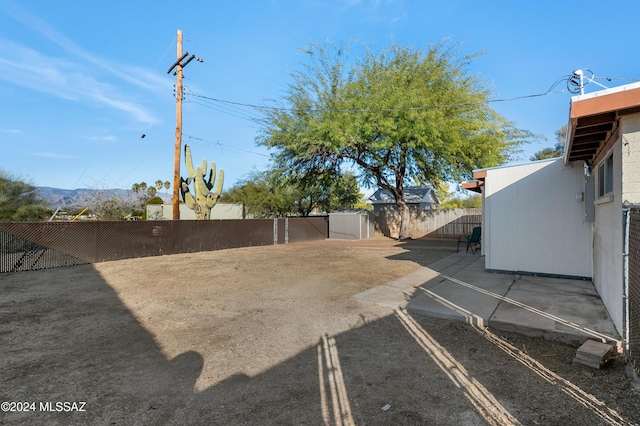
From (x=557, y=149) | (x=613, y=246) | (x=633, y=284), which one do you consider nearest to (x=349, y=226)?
(x=613, y=246)

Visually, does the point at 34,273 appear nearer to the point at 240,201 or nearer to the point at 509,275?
the point at 509,275

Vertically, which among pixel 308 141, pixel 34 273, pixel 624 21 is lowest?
pixel 34 273

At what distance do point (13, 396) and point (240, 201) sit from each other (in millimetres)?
24889

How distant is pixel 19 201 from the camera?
598 inches

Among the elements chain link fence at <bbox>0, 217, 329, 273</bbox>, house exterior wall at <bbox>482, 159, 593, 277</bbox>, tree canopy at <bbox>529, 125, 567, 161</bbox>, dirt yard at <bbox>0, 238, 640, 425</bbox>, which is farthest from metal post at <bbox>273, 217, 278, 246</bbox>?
tree canopy at <bbox>529, 125, 567, 161</bbox>

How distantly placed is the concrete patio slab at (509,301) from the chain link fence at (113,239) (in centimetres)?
919

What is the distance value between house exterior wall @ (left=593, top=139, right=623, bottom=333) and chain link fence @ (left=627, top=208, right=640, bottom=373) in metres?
0.40

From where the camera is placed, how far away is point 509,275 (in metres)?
7.24

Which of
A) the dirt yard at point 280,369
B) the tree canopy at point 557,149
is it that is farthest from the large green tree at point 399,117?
the tree canopy at point 557,149

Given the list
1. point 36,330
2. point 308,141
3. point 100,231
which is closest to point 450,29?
point 308,141

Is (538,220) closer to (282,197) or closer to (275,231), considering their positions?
(275,231)

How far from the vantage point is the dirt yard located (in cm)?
240

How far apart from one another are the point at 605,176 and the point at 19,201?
20387 mm

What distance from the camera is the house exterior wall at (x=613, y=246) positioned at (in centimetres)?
362
